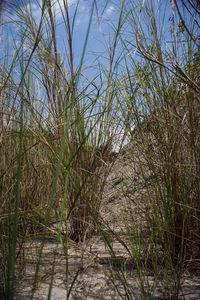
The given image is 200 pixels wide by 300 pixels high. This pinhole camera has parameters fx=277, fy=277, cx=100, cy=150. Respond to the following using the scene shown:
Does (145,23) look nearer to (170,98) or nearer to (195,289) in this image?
(170,98)

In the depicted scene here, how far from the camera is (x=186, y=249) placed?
1138 mm

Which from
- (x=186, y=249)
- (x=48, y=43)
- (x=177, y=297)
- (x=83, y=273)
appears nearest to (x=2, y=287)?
(x=83, y=273)

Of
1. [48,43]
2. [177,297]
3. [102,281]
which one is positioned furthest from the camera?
[48,43]

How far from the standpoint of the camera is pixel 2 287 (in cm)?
88

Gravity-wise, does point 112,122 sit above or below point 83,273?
above

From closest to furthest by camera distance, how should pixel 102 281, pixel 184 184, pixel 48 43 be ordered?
pixel 102 281 < pixel 184 184 < pixel 48 43

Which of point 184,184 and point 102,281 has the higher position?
point 184,184

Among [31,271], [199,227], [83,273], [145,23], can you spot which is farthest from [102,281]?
[145,23]

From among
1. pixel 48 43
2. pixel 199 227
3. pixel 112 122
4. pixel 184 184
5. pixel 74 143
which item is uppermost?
pixel 48 43

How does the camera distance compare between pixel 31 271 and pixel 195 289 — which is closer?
pixel 195 289

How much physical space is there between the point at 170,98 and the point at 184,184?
368 mm

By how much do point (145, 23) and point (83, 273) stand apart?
1236 mm

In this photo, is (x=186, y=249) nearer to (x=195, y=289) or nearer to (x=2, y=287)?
(x=195, y=289)

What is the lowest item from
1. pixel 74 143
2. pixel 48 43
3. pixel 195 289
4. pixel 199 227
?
pixel 195 289
